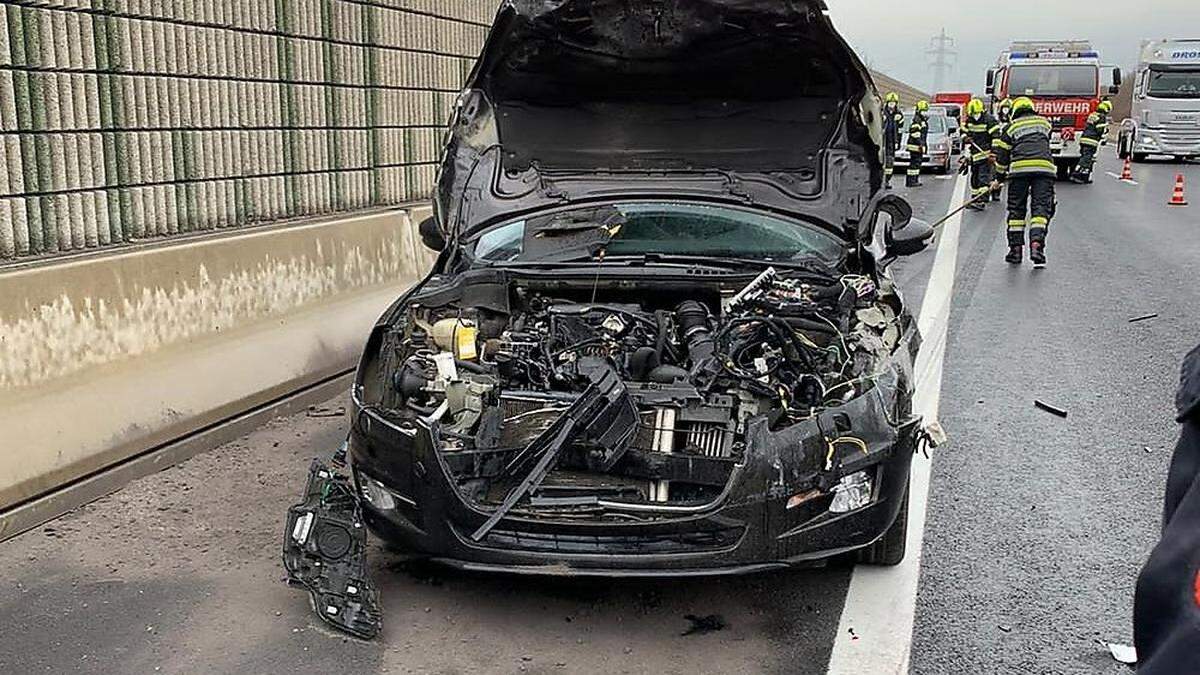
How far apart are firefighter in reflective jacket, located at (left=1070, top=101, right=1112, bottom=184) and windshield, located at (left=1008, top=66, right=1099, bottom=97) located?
181 cm

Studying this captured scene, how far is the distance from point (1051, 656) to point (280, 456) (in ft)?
11.8

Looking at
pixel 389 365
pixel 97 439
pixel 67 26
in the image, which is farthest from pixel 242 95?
pixel 389 365

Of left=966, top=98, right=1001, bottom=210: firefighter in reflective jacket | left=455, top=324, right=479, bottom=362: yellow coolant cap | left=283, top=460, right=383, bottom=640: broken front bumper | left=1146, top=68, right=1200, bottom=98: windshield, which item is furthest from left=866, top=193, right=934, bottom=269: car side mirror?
left=1146, top=68, right=1200, bottom=98: windshield

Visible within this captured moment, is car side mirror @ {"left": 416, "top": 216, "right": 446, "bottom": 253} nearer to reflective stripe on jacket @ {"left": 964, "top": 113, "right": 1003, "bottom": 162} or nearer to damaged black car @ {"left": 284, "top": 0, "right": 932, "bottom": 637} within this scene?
damaged black car @ {"left": 284, "top": 0, "right": 932, "bottom": 637}

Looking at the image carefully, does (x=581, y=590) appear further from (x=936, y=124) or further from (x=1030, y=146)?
(x=936, y=124)

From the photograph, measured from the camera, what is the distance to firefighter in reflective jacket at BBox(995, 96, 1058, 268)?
11.7 metres

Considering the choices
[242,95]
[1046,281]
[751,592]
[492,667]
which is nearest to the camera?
[492,667]

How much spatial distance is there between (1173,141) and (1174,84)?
1.72m

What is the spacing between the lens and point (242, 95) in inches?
250

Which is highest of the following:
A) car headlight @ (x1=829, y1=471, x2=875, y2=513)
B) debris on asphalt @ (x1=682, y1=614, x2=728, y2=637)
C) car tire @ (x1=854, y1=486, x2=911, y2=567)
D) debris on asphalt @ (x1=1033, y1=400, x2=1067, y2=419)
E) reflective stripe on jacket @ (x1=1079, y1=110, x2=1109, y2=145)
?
reflective stripe on jacket @ (x1=1079, y1=110, x2=1109, y2=145)

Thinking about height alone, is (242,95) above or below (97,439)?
above

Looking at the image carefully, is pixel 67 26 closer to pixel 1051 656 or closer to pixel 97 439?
pixel 97 439

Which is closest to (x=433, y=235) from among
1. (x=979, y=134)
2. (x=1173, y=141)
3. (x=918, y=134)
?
(x=979, y=134)

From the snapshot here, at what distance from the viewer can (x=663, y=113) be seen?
220 inches
